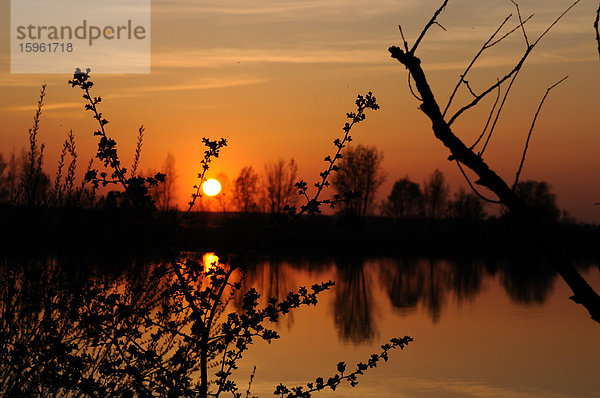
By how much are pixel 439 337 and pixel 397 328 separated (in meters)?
1.54

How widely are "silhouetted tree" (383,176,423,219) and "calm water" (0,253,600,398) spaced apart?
4951 cm

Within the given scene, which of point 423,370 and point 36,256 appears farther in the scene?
point 423,370

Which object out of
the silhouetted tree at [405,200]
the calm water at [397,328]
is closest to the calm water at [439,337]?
the calm water at [397,328]

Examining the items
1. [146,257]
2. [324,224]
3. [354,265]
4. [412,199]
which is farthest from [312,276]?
[412,199]

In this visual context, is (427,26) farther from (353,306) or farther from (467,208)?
(467,208)

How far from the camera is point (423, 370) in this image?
1554 cm

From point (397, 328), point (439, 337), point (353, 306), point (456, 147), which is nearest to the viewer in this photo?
point (456, 147)

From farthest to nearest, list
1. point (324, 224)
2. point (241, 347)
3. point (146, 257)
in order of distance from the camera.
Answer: point (324, 224) → point (146, 257) → point (241, 347)

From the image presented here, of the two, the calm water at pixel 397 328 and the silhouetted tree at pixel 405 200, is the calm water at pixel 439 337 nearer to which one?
the calm water at pixel 397 328

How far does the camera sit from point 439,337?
781 inches

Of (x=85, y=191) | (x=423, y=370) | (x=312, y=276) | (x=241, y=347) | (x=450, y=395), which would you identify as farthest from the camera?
(x=312, y=276)

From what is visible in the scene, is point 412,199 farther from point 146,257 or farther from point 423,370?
point 146,257

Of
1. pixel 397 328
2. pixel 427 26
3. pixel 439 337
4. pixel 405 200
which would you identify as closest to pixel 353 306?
pixel 397 328

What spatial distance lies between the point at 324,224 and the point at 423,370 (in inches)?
1965
